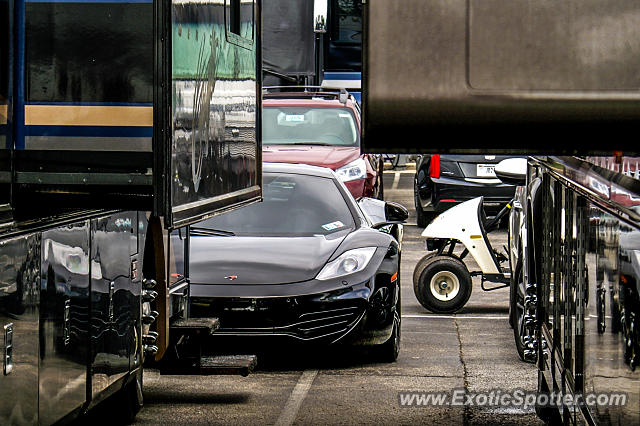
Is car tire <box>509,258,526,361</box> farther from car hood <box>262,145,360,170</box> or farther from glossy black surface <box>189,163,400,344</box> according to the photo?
car hood <box>262,145,360,170</box>

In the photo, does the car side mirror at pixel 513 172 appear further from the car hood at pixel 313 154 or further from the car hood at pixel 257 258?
the car hood at pixel 313 154

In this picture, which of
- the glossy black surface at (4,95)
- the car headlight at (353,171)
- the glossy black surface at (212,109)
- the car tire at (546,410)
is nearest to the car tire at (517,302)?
the car tire at (546,410)

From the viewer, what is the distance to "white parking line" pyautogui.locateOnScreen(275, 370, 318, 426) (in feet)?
24.6

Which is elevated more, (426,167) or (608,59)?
(608,59)

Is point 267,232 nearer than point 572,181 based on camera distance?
No

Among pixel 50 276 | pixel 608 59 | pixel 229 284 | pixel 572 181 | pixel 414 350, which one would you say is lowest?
pixel 414 350

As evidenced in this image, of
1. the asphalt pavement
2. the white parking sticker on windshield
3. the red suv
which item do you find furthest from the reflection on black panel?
the red suv

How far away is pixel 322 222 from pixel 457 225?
2.32m

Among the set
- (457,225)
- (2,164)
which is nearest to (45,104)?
(2,164)

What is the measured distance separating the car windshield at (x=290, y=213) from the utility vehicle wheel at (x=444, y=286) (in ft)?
5.73

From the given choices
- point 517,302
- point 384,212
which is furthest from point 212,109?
point 384,212

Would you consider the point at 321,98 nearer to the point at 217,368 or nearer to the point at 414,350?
the point at 414,350

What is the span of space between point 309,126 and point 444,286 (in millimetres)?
6005

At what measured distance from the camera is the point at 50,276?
517 cm
